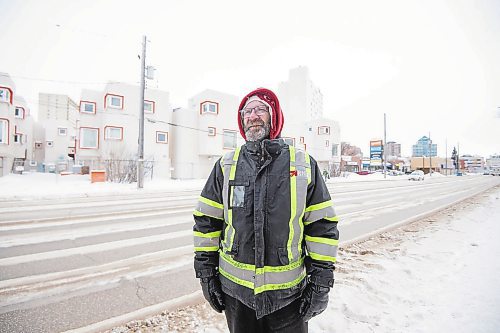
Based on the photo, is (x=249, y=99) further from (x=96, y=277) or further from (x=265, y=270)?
(x=96, y=277)

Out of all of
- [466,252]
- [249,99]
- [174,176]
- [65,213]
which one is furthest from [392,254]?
[174,176]

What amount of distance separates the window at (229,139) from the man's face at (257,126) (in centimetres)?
2823

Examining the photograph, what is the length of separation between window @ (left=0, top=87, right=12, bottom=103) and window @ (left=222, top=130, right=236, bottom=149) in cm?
1919

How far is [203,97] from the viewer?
29.1 metres

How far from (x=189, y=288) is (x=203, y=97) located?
27420mm

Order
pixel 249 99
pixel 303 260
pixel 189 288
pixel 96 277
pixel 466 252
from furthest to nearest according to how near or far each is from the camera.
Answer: pixel 466 252
pixel 96 277
pixel 189 288
pixel 249 99
pixel 303 260

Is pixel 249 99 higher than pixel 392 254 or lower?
higher

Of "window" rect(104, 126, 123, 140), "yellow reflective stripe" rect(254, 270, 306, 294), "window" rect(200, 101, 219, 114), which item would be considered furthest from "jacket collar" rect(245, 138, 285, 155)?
"window" rect(200, 101, 219, 114)

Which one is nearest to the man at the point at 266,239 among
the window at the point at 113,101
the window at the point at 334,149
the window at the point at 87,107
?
the window at the point at 113,101

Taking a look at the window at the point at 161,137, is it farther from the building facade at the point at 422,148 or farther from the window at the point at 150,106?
the building facade at the point at 422,148

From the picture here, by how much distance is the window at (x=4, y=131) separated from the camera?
2148 cm

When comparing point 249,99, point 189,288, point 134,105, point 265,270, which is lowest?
point 189,288

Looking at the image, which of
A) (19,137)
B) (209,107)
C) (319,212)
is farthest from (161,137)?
(319,212)

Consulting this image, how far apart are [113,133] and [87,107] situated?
3.39 m
